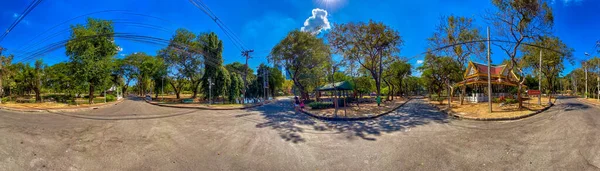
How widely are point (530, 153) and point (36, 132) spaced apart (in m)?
14.5

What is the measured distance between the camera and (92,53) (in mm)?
26250

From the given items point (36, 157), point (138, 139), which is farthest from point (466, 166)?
point (36, 157)

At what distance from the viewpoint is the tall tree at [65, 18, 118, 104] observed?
84.2 ft

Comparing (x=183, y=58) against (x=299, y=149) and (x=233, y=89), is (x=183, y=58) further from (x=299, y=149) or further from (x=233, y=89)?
(x=299, y=149)

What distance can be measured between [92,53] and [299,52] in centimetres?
2303

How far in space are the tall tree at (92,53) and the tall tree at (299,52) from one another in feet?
62.0

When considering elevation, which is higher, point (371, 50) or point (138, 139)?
point (371, 50)

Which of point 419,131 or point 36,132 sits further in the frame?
point 419,131

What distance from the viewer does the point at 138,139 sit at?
732 cm

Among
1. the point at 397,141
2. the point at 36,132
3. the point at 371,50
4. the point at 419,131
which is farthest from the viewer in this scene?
the point at 371,50

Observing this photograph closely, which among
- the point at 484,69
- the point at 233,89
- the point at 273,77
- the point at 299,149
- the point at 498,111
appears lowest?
the point at 299,149

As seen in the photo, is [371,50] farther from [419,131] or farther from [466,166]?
[466,166]

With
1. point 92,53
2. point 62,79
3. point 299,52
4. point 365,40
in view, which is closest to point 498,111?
point 365,40

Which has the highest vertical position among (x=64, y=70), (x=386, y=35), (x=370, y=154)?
(x=386, y=35)
